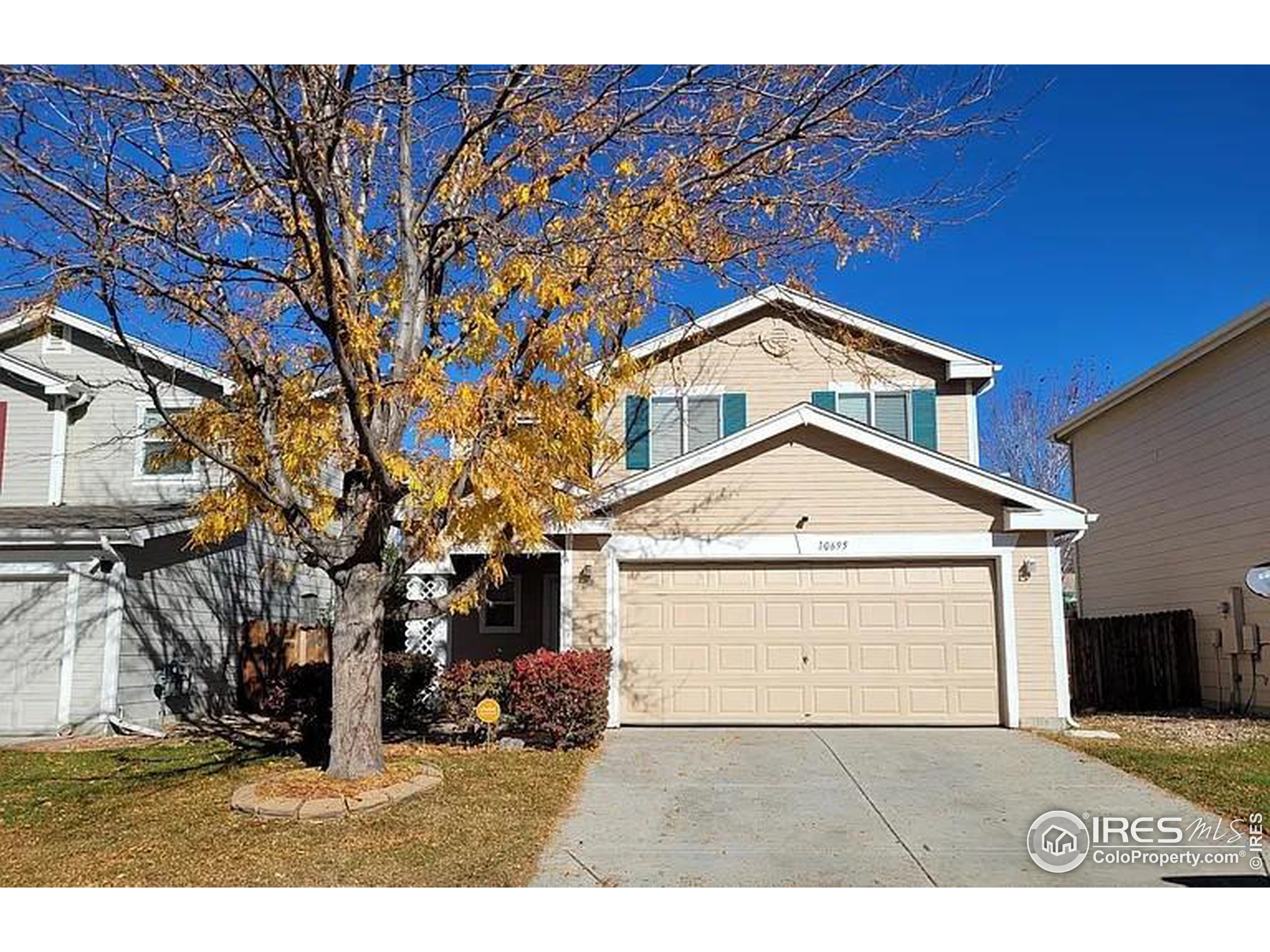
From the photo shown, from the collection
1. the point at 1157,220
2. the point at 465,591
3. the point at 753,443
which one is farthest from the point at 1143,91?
the point at 465,591

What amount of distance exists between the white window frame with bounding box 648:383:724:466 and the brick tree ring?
8.04 metres

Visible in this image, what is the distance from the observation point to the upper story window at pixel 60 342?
16.3 meters

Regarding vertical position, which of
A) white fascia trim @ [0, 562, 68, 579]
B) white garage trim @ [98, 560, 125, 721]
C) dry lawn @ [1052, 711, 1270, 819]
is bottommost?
dry lawn @ [1052, 711, 1270, 819]

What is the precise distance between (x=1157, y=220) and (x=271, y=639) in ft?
50.1

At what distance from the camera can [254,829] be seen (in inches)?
311

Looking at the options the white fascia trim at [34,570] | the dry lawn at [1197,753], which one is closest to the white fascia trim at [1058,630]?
the dry lawn at [1197,753]

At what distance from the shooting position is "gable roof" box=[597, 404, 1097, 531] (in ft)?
41.9

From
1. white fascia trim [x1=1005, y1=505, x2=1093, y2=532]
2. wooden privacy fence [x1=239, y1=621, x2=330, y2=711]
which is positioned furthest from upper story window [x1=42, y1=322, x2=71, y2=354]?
white fascia trim [x1=1005, y1=505, x2=1093, y2=532]

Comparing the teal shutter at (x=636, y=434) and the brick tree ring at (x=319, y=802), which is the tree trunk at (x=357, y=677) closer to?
the brick tree ring at (x=319, y=802)

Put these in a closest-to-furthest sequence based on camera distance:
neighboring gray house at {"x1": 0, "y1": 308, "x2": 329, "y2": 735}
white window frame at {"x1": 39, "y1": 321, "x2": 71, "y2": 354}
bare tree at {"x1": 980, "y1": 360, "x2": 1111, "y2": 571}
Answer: neighboring gray house at {"x1": 0, "y1": 308, "x2": 329, "y2": 735} → white window frame at {"x1": 39, "y1": 321, "x2": 71, "y2": 354} → bare tree at {"x1": 980, "y1": 360, "x2": 1111, "y2": 571}

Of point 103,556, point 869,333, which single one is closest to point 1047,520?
point 869,333

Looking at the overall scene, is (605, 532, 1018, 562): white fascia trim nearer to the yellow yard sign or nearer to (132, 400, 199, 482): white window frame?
the yellow yard sign

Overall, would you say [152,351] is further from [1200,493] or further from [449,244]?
[1200,493]

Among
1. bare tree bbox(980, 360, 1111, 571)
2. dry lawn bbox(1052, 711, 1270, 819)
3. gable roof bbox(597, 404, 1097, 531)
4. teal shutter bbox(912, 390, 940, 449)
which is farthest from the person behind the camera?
bare tree bbox(980, 360, 1111, 571)
